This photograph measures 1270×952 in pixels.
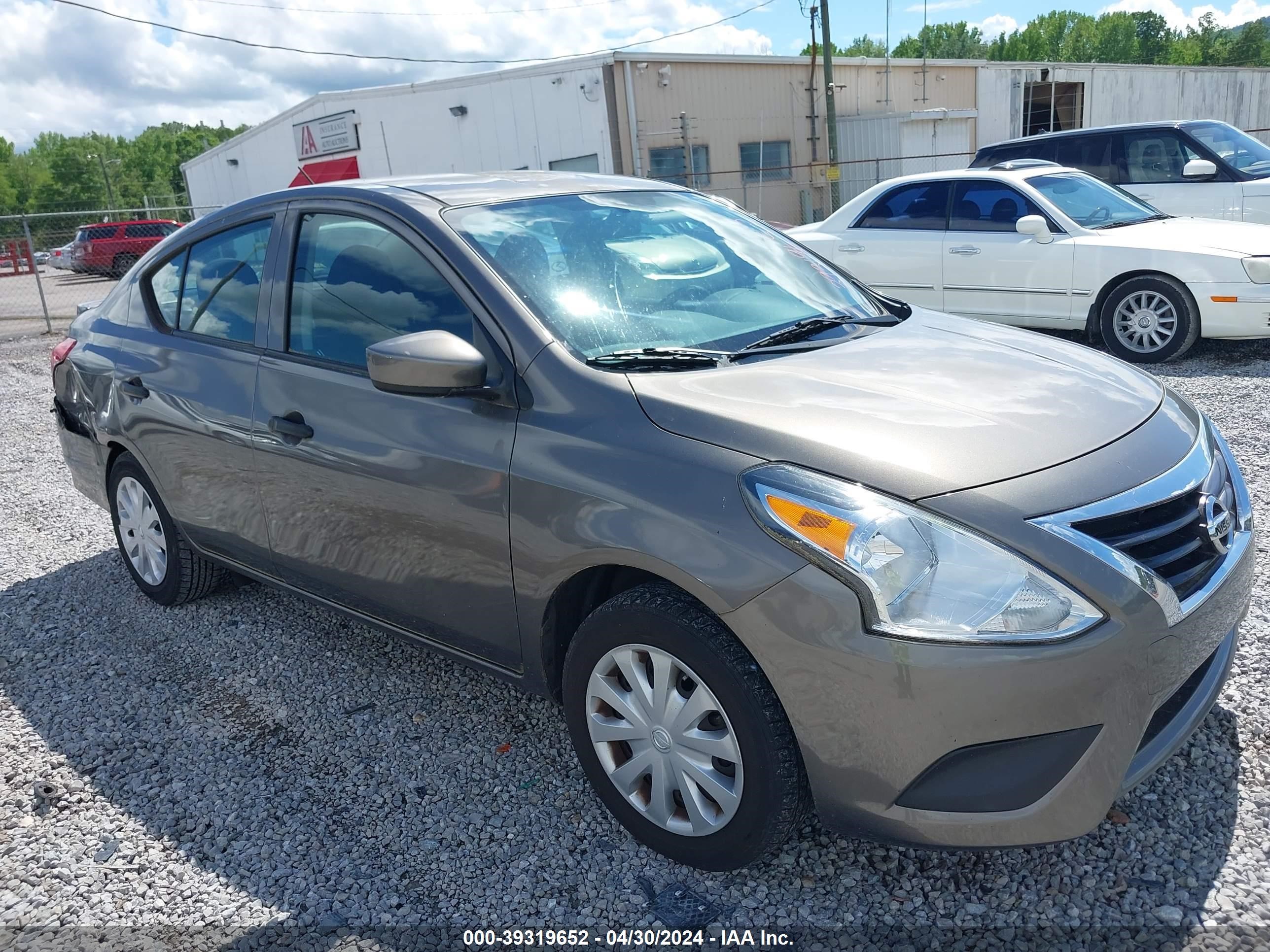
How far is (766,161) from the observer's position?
27.1 meters

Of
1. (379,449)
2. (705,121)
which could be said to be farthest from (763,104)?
(379,449)

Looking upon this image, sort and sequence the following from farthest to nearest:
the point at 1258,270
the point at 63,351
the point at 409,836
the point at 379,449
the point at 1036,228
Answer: the point at 1036,228
the point at 1258,270
the point at 63,351
the point at 379,449
the point at 409,836

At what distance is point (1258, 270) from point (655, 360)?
6.55 metres

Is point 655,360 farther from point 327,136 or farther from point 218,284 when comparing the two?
point 327,136

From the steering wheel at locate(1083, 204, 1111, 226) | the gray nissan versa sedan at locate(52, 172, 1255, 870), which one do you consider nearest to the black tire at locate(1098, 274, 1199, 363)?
the steering wheel at locate(1083, 204, 1111, 226)

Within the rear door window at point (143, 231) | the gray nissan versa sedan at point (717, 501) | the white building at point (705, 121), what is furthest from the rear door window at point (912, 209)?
the rear door window at point (143, 231)

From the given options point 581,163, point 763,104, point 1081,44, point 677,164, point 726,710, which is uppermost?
point 1081,44

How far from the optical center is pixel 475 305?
2865 mm

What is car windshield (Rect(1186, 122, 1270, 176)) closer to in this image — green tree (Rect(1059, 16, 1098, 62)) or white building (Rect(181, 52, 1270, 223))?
white building (Rect(181, 52, 1270, 223))

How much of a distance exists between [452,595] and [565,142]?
2280 centimetres

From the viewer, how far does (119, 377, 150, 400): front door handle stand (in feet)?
13.4

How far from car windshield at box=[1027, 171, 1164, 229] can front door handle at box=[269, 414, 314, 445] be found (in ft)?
23.5

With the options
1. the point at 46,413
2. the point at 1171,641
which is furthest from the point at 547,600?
the point at 46,413

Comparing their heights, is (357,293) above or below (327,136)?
below
